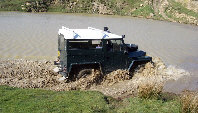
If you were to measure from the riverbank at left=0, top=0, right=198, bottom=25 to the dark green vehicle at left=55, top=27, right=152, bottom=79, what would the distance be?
3688 centimetres

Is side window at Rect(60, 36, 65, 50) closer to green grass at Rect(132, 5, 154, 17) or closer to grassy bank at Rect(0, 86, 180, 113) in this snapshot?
grassy bank at Rect(0, 86, 180, 113)

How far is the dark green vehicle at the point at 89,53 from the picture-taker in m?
11.6

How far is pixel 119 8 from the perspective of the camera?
55.6 meters

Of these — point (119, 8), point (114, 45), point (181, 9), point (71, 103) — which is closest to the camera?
point (71, 103)

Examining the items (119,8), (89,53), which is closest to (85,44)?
(89,53)

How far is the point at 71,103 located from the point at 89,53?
3423 mm

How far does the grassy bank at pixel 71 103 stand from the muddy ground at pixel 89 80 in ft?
2.84

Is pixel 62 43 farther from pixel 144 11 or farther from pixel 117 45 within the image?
pixel 144 11

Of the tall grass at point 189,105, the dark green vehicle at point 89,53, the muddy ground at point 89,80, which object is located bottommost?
the muddy ground at point 89,80

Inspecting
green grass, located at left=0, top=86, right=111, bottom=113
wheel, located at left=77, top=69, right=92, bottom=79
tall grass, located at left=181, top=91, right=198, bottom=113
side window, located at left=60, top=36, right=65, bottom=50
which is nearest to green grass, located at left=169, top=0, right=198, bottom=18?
wheel, located at left=77, top=69, right=92, bottom=79

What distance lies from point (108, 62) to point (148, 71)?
104 inches

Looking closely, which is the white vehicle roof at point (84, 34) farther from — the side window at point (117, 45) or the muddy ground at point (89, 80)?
the muddy ground at point (89, 80)

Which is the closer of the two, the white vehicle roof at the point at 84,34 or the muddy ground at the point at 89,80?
the white vehicle roof at the point at 84,34

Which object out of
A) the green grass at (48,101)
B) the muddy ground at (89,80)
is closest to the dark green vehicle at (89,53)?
the muddy ground at (89,80)
